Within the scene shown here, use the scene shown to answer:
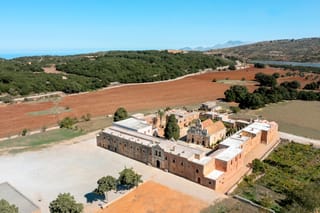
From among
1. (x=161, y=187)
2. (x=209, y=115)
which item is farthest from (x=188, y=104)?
(x=161, y=187)

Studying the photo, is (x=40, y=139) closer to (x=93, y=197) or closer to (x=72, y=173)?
(x=72, y=173)

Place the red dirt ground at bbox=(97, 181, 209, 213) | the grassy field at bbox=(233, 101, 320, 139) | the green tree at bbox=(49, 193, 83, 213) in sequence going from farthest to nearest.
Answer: the grassy field at bbox=(233, 101, 320, 139) < the red dirt ground at bbox=(97, 181, 209, 213) < the green tree at bbox=(49, 193, 83, 213)

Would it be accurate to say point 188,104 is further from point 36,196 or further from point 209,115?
point 36,196

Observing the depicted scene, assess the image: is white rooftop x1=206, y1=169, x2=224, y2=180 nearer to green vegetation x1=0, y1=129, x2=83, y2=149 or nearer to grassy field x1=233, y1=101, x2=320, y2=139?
grassy field x1=233, y1=101, x2=320, y2=139

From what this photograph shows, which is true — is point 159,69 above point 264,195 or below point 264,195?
above

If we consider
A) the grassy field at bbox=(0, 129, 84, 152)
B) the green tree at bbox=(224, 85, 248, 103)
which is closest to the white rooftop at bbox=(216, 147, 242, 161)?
the grassy field at bbox=(0, 129, 84, 152)
